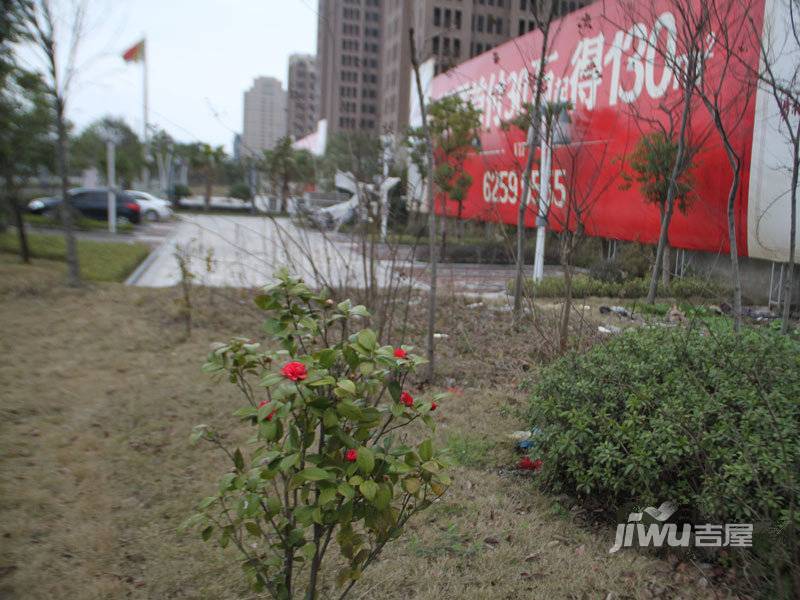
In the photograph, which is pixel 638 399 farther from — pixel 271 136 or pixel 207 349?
pixel 271 136

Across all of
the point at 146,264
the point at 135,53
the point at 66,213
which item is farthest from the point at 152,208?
the point at 66,213

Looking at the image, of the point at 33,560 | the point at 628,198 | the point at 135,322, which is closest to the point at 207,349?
the point at 135,322

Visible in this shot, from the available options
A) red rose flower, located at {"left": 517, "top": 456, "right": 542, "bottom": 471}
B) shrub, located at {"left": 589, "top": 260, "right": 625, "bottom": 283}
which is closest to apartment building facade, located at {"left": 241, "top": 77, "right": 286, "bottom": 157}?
red rose flower, located at {"left": 517, "top": 456, "right": 542, "bottom": 471}

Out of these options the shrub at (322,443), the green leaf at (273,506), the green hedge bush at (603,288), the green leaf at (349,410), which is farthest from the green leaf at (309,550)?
the green hedge bush at (603,288)

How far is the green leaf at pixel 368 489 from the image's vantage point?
5.97ft

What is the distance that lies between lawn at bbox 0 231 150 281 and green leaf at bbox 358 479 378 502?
10433mm

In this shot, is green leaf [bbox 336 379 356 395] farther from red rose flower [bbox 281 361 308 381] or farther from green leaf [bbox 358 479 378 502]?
green leaf [bbox 358 479 378 502]

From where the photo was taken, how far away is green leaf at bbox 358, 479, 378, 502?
182cm

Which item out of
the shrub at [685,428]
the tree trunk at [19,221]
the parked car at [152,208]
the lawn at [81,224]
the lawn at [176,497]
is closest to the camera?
the shrub at [685,428]

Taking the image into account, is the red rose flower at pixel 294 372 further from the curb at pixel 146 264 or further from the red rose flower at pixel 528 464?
the curb at pixel 146 264

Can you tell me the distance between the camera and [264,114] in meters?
17.7

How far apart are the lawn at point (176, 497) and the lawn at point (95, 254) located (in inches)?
198

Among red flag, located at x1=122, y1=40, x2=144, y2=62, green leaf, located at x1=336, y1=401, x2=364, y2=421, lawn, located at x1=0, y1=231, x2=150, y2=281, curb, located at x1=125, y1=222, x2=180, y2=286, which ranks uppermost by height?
red flag, located at x1=122, y1=40, x2=144, y2=62

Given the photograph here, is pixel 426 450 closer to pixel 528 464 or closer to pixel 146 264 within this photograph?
pixel 528 464
